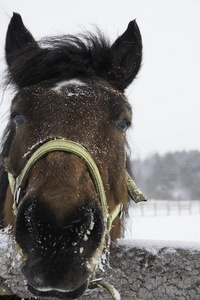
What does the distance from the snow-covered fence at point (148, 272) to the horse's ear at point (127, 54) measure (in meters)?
1.74

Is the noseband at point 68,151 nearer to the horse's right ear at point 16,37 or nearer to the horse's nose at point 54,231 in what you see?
the horse's nose at point 54,231

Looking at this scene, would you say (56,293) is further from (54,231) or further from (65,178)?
(65,178)

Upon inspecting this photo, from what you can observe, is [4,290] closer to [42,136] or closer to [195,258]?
[42,136]

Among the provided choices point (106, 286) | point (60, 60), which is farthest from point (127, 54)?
point (106, 286)

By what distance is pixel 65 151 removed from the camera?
5.65 feet

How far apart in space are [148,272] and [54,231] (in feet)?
2.63

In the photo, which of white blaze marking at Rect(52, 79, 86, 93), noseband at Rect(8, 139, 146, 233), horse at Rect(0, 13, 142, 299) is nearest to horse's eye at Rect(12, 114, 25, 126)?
horse at Rect(0, 13, 142, 299)

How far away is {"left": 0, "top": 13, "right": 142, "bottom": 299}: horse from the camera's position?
1.39 m

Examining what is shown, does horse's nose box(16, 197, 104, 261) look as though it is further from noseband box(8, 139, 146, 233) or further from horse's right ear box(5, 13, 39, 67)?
horse's right ear box(5, 13, 39, 67)

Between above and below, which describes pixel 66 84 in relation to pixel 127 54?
below

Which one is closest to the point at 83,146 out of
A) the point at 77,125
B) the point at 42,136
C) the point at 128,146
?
the point at 77,125

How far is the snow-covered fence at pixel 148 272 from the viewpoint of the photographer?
1708 millimetres

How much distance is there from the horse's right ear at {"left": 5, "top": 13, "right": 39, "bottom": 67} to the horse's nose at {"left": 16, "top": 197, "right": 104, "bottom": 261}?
2045mm

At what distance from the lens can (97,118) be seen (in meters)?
2.14
